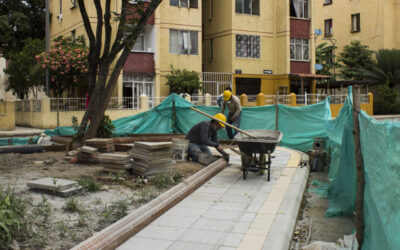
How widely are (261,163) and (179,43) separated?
2090 cm

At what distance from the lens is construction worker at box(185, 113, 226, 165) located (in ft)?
32.0

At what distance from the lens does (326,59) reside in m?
43.0

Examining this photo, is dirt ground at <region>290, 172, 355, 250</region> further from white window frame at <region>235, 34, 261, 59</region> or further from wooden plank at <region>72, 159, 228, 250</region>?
white window frame at <region>235, 34, 261, 59</region>

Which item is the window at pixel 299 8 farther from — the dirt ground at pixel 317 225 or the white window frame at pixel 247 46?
the dirt ground at pixel 317 225

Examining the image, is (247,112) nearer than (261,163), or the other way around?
(261,163)

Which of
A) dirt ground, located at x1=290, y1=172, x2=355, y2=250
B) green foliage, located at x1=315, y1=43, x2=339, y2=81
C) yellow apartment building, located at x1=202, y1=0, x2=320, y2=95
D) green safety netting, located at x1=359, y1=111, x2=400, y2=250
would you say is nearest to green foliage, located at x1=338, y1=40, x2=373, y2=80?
green foliage, located at x1=315, y1=43, x2=339, y2=81

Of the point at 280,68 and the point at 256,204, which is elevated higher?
the point at 280,68

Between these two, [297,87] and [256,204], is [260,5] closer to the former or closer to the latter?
[297,87]

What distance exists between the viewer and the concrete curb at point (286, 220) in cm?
525

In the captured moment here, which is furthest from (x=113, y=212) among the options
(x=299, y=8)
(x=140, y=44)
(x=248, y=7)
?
(x=299, y=8)

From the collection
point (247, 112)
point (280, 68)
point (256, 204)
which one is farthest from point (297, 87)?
point (256, 204)

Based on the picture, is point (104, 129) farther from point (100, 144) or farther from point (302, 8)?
point (302, 8)

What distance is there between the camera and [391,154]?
377cm

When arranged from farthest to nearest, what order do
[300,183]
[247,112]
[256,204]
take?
[247,112] < [300,183] < [256,204]
